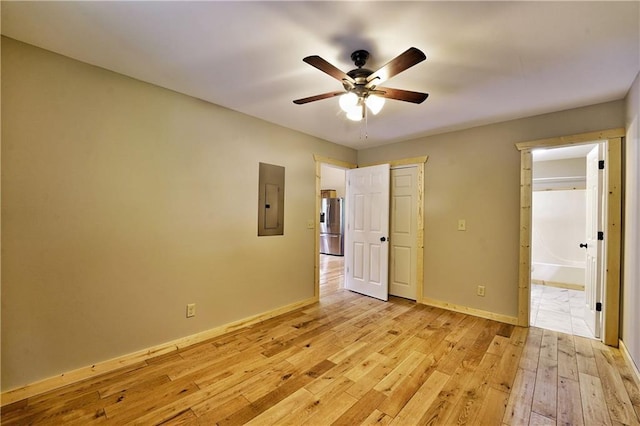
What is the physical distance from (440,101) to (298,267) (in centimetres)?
258

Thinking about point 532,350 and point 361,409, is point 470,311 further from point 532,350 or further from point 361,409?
point 361,409

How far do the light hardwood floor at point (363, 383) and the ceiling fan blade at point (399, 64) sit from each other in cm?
212

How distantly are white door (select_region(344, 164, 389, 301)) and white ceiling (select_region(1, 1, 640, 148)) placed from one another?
172 cm

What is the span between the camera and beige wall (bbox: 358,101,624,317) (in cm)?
301

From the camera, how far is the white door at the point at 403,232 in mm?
3953

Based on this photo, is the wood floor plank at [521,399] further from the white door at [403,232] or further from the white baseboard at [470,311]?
the white door at [403,232]

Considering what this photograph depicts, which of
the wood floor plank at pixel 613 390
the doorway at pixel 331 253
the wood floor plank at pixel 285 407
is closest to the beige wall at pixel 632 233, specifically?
the wood floor plank at pixel 613 390

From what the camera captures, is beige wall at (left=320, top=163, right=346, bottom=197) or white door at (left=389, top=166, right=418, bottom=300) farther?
beige wall at (left=320, top=163, right=346, bottom=197)

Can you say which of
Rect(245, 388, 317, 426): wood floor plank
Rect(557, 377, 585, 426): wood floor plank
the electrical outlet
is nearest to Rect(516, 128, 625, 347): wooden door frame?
Rect(557, 377, 585, 426): wood floor plank

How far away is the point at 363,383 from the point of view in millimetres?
1986

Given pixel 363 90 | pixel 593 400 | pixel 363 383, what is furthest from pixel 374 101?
pixel 593 400

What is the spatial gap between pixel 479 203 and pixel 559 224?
3.13m

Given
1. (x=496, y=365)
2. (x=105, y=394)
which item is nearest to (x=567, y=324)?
(x=496, y=365)

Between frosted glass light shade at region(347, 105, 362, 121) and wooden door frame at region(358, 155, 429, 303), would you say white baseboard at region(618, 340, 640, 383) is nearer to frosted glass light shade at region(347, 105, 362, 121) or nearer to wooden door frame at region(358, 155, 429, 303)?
wooden door frame at region(358, 155, 429, 303)
